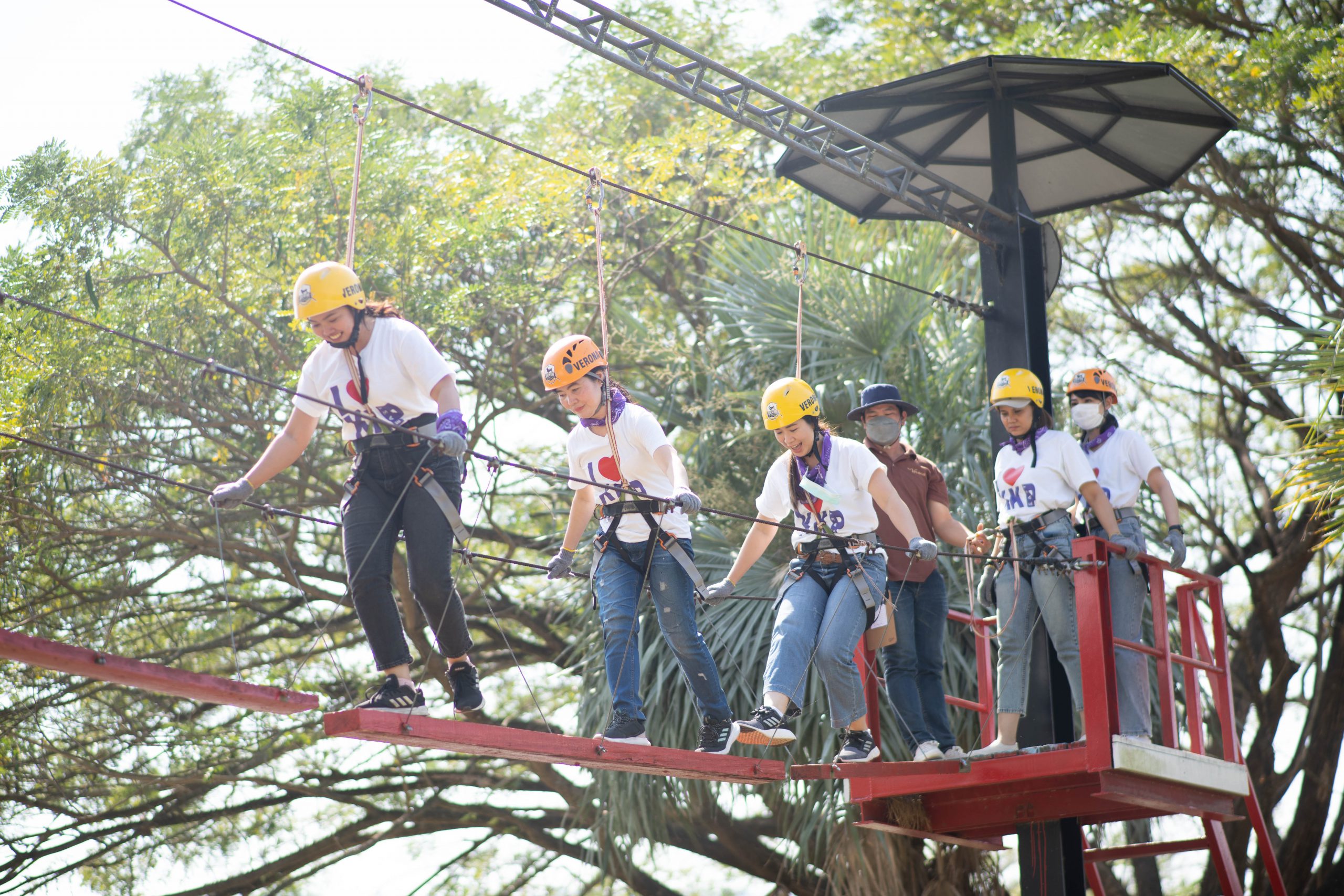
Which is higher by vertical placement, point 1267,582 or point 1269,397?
point 1269,397

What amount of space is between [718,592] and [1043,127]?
181 inches

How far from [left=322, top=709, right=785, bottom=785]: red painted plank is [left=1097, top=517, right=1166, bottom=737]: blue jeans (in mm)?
1870

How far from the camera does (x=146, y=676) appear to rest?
4398mm

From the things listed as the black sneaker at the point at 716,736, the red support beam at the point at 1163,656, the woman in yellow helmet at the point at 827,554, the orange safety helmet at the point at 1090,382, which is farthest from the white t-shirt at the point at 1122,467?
the black sneaker at the point at 716,736

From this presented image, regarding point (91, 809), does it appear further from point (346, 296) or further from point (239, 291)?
point (346, 296)

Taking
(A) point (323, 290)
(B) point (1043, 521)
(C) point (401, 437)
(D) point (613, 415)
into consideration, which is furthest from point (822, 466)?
(A) point (323, 290)

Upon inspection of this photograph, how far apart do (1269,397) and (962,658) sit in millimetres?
6676

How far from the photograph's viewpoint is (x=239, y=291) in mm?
11492

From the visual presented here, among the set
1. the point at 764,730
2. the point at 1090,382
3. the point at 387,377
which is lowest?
the point at 764,730

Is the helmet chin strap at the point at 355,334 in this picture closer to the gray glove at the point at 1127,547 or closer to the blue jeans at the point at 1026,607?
the blue jeans at the point at 1026,607

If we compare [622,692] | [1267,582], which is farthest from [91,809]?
[1267,582]

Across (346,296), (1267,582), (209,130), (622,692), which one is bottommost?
(622,692)

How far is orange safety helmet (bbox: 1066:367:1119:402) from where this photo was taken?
6.89m

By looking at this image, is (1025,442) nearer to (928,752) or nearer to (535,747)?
(928,752)
